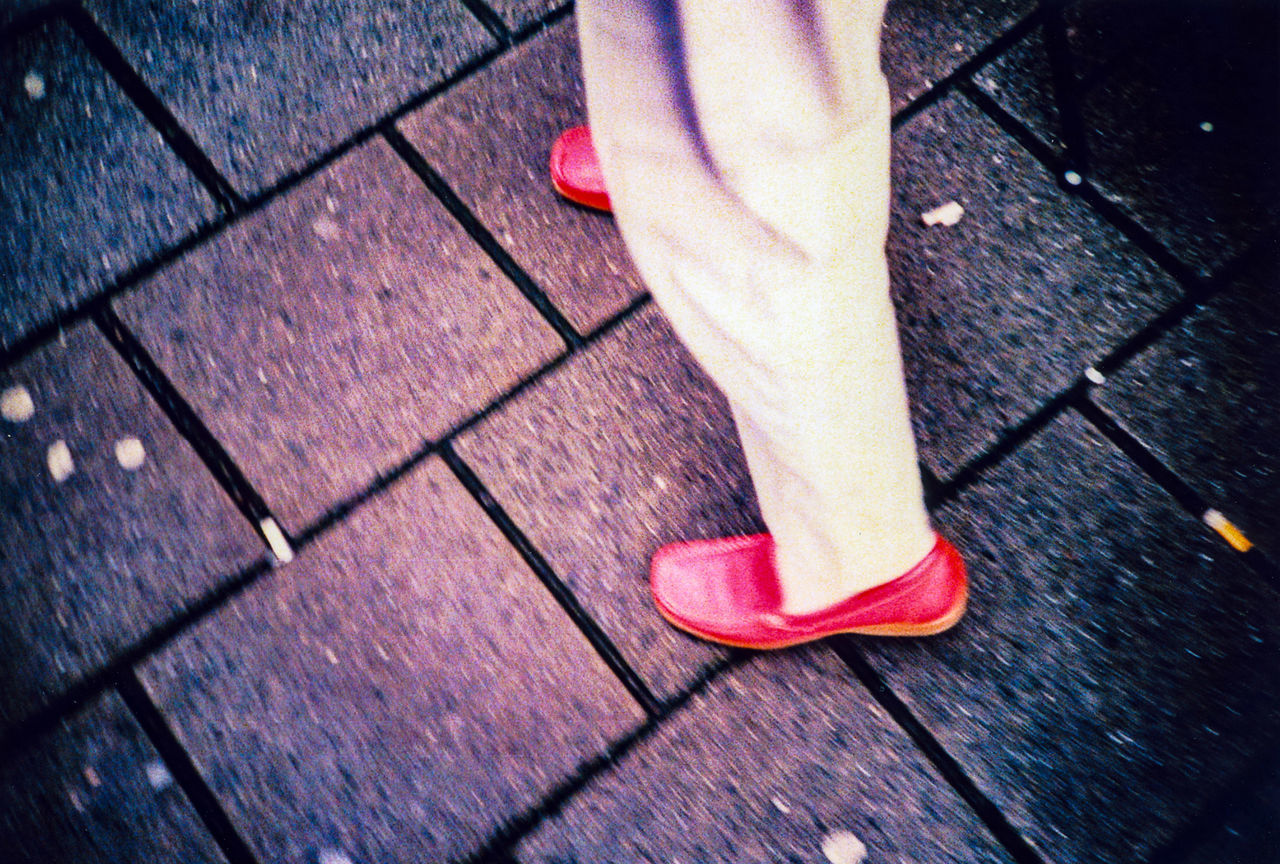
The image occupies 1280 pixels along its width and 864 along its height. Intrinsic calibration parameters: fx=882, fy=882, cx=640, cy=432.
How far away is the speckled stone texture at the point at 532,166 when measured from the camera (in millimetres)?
1438

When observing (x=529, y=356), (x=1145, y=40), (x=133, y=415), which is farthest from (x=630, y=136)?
(x=1145, y=40)

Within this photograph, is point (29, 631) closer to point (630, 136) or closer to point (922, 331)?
point (630, 136)

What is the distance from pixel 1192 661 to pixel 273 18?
1845 millimetres

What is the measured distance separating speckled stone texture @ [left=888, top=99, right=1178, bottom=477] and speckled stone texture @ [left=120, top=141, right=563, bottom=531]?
1.97 ft

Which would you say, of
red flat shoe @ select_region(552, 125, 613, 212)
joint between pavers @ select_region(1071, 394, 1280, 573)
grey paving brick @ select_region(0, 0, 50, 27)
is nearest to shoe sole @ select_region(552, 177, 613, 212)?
red flat shoe @ select_region(552, 125, 613, 212)

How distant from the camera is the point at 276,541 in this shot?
129 centimetres

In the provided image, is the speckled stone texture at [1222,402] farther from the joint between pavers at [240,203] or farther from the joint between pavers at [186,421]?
the joint between pavers at [186,421]

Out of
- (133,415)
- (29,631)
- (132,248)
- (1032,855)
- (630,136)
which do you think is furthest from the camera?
(132,248)

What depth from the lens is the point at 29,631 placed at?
4.09ft

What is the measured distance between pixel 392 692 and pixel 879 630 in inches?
26.2

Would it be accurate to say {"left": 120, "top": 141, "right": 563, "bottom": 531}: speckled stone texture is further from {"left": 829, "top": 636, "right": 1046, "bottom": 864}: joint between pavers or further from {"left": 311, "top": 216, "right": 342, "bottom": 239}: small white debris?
{"left": 829, "top": 636, "right": 1046, "bottom": 864}: joint between pavers

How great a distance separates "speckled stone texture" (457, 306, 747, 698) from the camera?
126 centimetres

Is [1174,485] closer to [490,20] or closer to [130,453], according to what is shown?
[490,20]

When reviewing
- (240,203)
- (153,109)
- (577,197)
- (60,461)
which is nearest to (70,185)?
(153,109)
